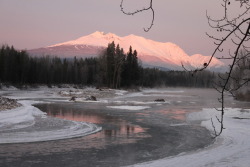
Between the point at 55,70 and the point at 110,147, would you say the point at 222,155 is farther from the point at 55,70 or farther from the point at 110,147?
the point at 55,70

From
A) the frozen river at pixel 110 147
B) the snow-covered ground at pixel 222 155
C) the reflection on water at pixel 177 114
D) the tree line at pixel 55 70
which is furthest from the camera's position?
the tree line at pixel 55 70

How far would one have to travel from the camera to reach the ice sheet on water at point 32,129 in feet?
47.7

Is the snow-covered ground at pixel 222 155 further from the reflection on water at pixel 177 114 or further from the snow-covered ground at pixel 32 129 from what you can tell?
the reflection on water at pixel 177 114

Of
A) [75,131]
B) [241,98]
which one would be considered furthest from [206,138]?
[241,98]

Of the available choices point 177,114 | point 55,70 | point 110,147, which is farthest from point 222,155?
point 55,70

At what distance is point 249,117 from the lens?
2428cm

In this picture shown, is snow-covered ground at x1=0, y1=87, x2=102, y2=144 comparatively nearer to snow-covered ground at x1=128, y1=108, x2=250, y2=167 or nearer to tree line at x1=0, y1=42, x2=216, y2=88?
snow-covered ground at x1=128, y1=108, x2=250, y2=167

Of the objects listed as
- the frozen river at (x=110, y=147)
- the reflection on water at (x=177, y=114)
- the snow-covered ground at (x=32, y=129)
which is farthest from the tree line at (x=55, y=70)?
the frozen river at (x=110, y=147)

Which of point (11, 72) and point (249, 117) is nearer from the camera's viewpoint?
point (249, 117)

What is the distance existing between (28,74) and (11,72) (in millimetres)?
7199

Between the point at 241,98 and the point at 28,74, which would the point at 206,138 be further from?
the point at 28,74

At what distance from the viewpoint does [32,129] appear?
16.6m

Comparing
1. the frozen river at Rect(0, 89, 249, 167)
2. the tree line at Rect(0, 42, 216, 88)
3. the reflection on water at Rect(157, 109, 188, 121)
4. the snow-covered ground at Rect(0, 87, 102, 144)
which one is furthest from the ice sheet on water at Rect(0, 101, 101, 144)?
the tree line at Rect(0, 42, 216, 88)

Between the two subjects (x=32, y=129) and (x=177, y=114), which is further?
(x=177, y=114)
